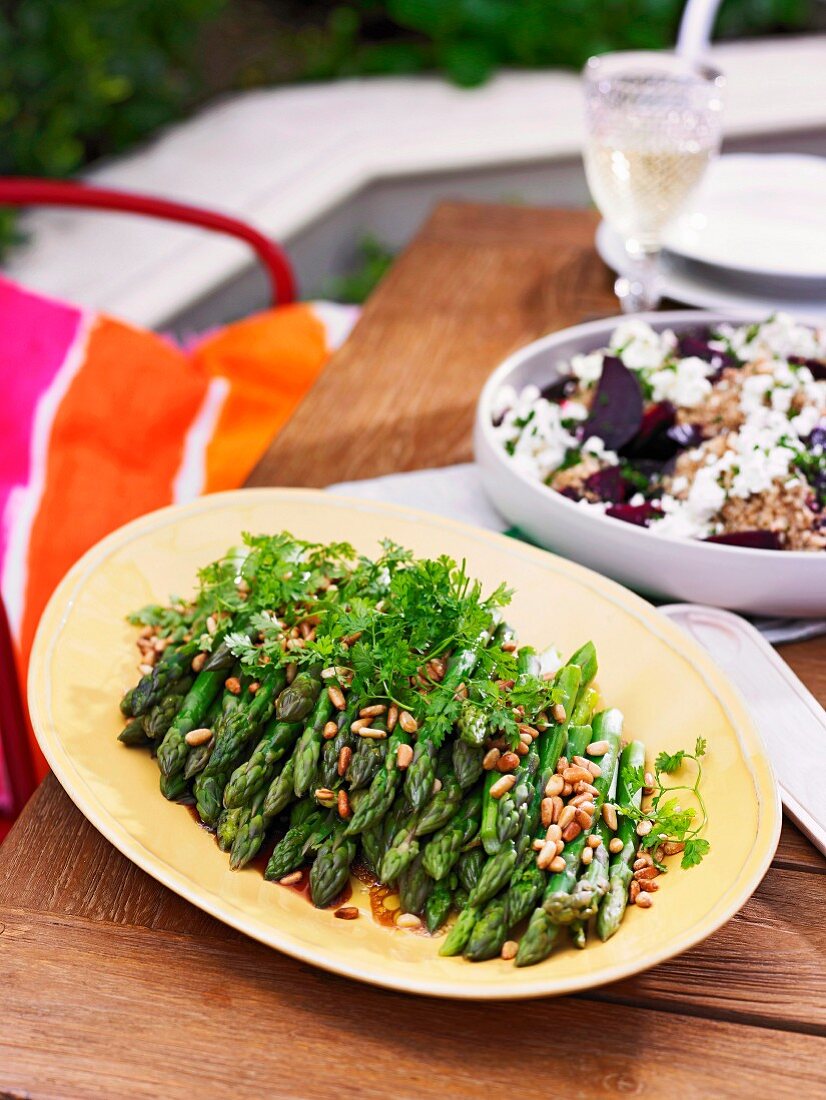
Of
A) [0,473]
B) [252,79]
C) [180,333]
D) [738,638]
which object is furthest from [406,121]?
[738,638]

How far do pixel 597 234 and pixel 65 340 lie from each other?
2.65ft

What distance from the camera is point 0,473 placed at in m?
1.40

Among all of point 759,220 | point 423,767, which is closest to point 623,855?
point 423,767

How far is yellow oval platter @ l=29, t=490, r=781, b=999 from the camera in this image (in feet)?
2.12

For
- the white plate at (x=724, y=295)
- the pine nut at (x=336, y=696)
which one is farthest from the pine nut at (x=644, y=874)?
the white plate at (x=724, y=295)

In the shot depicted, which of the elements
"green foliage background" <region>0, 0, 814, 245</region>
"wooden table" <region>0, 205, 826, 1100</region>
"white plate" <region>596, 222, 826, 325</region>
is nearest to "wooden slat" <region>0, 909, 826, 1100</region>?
"wooden table" <region>0, 205, 826, 1100</region>

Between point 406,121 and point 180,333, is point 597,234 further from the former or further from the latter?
point 406,121

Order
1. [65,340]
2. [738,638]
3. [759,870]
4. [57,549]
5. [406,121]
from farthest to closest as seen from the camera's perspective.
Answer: [406,121]
[65,340]
[57,549]
[738,638]
[759,870]

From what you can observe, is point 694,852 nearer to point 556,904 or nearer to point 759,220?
Answer: point 556,904

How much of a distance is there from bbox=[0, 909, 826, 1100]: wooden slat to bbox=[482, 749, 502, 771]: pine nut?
147 millimetres

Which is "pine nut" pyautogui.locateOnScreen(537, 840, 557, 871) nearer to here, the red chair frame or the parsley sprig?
the parsley sprig

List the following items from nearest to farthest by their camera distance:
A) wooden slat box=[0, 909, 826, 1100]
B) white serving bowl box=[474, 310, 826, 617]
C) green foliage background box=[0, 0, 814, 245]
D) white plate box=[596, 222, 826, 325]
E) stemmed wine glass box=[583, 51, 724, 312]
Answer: wooden slat box=[0, 909, 826, 1100], white serving bowl box=[474, 310, 826, 617], stemmed wine glass box=[583, 51, 724, 312], white plate box=[596, 222, 826, 325], green foliage background box=[0, 0, 814, 245]

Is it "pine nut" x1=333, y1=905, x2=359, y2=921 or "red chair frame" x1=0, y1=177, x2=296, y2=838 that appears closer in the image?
"pine nut" x1=333, y1=905, x2=359, y2=921

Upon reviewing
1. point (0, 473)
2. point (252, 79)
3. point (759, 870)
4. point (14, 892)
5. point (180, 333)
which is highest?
point (759, 870)
